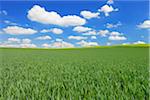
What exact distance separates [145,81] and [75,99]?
Result: 1.95 m

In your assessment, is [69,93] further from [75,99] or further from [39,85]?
[39,85]

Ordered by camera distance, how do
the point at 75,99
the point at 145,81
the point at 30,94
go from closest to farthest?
1. the point at 75,99
2. the point at 30,94
3. the point at 145,81

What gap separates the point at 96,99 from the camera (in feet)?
10.3

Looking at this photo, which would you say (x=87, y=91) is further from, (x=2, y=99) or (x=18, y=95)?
(x=2, y=99)

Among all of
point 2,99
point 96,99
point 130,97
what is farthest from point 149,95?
point 2,99

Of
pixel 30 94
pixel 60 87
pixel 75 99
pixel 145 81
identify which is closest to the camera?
pixel 75 99

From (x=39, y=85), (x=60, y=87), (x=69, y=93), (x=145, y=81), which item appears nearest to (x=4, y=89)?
(x=39, y=85)

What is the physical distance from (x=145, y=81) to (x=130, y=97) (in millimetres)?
1339

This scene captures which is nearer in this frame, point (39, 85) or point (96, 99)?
point (96, 99)

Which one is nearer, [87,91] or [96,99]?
[96,99]

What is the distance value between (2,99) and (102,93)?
146 cm

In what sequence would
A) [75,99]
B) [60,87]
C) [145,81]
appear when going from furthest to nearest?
[145,81]
[60,87]
[75,99]

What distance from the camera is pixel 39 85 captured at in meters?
4.00

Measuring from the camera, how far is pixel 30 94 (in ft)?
11.0
